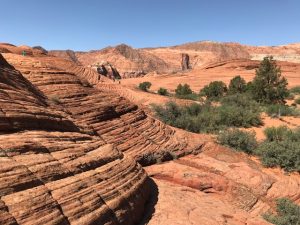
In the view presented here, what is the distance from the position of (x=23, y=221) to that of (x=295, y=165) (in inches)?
491

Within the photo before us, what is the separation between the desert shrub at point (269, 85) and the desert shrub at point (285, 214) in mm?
23249

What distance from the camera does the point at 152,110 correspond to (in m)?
23.0

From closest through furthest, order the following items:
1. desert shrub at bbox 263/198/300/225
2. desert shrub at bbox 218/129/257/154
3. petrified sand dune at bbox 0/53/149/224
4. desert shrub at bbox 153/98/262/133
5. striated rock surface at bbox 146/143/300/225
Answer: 1. petrified sand dune at bbox 0/53/149/224
2. striated rock surface at bbox 146/143/300/225
3. desert shrub at bbox 263/198/300/225
4. desert shrub at bbox 218/129/257/154
5. desert shrub at bbox 153/98/262/133

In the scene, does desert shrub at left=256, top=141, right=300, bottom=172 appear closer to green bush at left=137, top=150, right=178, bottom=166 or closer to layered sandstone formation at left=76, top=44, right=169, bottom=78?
green bush at left=137, top=150, right=178, bottom=166

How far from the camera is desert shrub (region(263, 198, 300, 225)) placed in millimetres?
9555

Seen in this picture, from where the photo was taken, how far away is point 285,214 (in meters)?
10.0

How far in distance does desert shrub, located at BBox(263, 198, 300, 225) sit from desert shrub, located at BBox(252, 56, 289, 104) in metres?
23.2

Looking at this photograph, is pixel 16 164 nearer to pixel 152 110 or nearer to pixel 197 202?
pixel 197 202

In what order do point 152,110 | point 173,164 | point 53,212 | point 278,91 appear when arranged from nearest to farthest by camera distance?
point 53,212
point 173,164
point 152,110
point 278,91

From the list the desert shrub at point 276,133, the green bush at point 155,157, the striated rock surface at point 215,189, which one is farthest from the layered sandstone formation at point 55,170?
the desert shrub at point 276,133

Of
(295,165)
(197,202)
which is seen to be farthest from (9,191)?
(295,165)

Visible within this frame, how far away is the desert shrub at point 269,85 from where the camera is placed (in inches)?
1280

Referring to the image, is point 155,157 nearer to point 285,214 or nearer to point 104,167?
point 285,214

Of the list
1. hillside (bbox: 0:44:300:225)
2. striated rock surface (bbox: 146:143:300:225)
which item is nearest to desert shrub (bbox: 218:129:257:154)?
hillside (bbox: 0:44:300:225)
